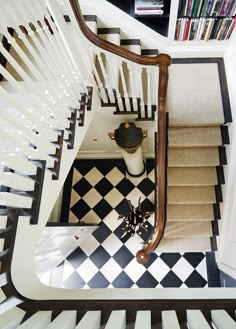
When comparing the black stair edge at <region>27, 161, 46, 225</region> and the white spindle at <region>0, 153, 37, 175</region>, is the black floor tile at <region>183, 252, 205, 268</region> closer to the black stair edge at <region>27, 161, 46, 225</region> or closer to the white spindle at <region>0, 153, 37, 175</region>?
the black stair edge at <region>27, 161, 46, 225</region>

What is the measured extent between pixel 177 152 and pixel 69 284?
2040 millimetres

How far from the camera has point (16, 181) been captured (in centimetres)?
152

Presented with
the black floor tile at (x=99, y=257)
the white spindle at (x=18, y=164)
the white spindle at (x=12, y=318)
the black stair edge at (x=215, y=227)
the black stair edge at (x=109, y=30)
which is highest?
the black stair edge at (x=109, y=30)

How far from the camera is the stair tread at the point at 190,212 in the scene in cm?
312

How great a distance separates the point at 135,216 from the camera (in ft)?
10.8

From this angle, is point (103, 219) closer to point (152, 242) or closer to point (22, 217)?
point (152, 242)

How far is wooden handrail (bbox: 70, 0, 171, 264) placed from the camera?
79.3 inches

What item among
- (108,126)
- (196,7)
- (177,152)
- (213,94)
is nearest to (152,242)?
(177,152)

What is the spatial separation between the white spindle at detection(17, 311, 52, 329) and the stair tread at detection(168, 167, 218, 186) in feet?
6.15

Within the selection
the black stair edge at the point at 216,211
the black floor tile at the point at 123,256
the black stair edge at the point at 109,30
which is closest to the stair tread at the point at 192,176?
the black stair edge at the point at 216,211

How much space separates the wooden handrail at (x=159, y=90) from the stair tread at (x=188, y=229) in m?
0.91

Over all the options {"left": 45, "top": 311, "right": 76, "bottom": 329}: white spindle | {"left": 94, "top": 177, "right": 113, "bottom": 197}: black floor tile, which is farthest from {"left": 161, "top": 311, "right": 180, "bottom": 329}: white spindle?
{"left": 94, "top": 177, "right": 113, "bottom": 197}: black floor tile

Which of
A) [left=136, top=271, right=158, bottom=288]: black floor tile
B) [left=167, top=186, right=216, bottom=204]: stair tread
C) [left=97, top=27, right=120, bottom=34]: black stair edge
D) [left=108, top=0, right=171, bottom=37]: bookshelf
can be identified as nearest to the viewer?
[left=108, top=0, right=171, bottom=37]: bookshelf

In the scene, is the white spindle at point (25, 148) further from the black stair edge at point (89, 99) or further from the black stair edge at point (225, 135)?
the black stair edge at point (225, 135)
